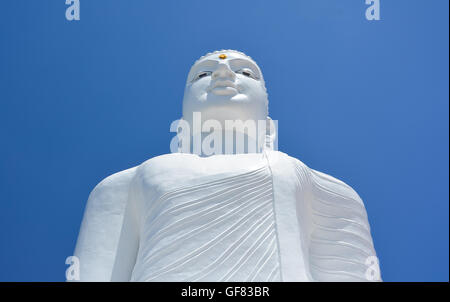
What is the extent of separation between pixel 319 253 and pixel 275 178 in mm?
821

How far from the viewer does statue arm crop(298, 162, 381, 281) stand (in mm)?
6121

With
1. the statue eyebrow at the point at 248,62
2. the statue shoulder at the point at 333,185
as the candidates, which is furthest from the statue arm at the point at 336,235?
the statue eyebrow at the point at 248,62

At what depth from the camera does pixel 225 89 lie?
6.70m

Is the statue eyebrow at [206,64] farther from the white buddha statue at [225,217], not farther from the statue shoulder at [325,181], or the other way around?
the statue shoulder at [325,181]

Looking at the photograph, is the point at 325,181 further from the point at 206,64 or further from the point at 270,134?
the point at 206,64

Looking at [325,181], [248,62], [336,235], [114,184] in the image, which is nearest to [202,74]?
[248,62]

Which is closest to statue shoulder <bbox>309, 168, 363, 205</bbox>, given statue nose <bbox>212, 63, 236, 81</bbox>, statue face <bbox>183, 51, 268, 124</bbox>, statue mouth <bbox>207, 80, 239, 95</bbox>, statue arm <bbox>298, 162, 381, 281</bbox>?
statue arm <bbox>298, 162, 381, 281</bbox>

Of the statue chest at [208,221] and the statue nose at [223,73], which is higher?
the statue nose at [223,73]

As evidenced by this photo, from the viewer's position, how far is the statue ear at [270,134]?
7.01m

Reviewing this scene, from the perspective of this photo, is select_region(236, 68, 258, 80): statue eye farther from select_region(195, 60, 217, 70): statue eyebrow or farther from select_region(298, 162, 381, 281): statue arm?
select_region(298, 162, 381, 281): statue arm

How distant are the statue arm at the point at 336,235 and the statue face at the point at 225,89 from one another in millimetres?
910

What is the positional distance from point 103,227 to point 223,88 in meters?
1.72
